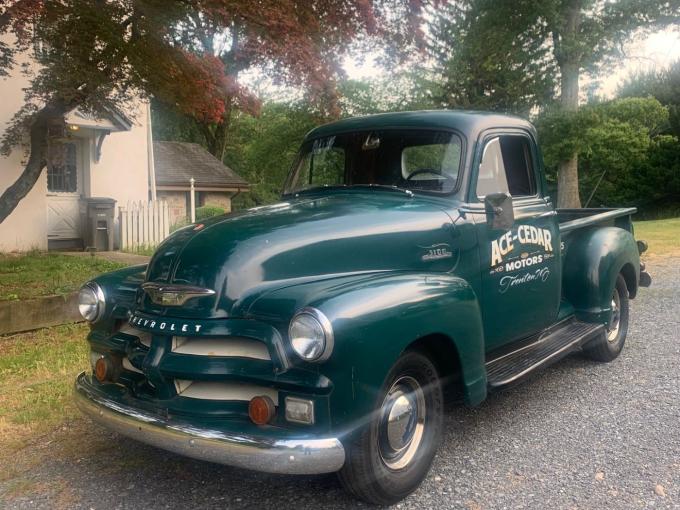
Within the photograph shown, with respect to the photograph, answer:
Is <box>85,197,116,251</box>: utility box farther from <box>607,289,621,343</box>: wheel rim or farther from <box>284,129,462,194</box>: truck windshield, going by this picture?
<box>607,289,621,343</box>: wheel rim

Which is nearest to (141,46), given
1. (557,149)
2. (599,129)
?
(557,149)

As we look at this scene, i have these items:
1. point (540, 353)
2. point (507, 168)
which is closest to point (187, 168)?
point (507, 168)

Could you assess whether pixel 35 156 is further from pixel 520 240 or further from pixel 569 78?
pixel 569 78

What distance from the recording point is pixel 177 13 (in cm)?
679

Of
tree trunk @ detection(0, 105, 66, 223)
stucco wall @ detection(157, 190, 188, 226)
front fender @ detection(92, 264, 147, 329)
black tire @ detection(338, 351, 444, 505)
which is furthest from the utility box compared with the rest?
stucco wall @ detection(157, 190, 188, 226)

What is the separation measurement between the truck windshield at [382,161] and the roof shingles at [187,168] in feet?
72.5

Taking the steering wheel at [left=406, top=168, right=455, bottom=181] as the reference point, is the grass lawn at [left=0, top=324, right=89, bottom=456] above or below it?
below

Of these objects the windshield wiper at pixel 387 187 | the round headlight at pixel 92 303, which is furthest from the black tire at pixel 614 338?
the round headlight at pixel 92 303

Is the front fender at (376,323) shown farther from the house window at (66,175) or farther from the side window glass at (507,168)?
the house window at (66,175)

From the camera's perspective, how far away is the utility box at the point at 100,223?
1266cm

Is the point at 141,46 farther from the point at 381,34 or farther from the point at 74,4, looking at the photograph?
the point at 381,34

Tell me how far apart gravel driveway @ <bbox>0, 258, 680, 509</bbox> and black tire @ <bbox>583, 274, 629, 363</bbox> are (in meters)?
0.58

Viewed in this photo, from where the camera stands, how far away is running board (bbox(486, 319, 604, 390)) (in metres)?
3.75

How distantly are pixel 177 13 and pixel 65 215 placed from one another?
24.6 feet
